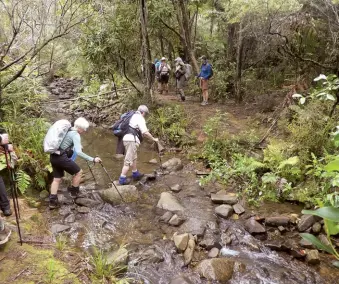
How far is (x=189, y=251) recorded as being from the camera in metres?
5.25

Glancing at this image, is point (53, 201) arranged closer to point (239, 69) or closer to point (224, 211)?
point (224, 211)

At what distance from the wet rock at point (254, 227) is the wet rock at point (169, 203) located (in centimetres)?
146

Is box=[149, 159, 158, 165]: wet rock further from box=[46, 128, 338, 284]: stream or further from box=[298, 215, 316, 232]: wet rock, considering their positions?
box=[298, 215, 316, 232]: wet rock

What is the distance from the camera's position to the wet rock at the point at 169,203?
671 cm

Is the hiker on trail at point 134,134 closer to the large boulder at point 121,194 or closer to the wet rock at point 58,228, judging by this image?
the large boulder at point 121,194

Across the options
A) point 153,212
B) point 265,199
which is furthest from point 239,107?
point 153,212

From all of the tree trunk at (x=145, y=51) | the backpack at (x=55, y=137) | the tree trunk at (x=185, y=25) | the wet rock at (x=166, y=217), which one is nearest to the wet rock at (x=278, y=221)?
the wet rock at (x=166, y=217)

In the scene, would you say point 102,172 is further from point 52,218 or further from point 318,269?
point 318,269

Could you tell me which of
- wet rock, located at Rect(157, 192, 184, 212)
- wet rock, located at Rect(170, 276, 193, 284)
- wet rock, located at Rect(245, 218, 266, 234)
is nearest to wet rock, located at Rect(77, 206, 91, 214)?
wet rock, located at Rect(157, 192, 184, 212)

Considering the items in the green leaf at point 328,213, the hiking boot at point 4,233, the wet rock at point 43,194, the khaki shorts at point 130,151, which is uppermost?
the green leaf at point 328,213

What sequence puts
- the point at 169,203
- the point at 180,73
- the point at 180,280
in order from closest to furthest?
the point at 180,280 → the point at 169,203 → the point at 180,73

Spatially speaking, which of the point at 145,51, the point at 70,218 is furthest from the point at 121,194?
the point at 145,51

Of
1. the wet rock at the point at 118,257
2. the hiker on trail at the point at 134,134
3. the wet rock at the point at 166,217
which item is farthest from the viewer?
the hiker on trail at the point at 134,134

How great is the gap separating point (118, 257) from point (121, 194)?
8.04 ft
